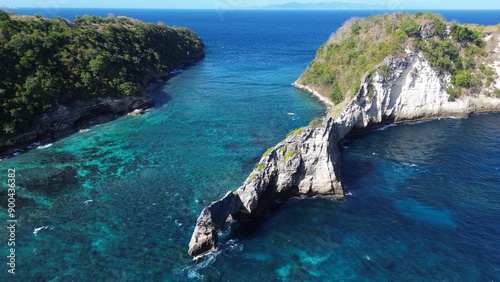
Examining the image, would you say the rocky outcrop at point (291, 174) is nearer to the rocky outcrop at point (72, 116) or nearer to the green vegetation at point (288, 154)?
the green vegetation at point (288, 154)

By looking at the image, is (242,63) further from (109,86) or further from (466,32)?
(466,32)

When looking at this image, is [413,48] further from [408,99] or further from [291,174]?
[291,174]

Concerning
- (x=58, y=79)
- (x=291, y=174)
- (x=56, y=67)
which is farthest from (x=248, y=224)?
(x=56, y=67)

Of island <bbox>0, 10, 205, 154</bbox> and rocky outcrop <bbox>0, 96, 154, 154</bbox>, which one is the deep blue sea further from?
island <bbox>0, 10, 205, 154</bbox>

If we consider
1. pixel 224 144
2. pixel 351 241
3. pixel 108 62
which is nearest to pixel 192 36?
pixel 108 62

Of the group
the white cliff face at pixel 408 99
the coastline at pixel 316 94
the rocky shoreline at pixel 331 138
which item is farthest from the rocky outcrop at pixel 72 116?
the white cliff face at pixel 408 99

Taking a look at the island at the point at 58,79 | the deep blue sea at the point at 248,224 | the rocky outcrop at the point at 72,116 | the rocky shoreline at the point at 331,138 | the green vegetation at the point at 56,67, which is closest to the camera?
the deep blue sea at the point at 248,224

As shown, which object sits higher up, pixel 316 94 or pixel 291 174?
pixel 316 94

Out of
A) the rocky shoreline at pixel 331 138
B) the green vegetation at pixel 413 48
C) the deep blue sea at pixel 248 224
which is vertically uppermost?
the green vegetation at pixel 413 48
